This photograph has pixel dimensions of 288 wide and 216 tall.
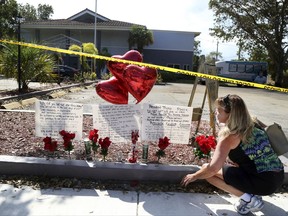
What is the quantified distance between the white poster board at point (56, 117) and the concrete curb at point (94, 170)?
0.55 metres

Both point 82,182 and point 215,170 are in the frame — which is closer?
point 215,170

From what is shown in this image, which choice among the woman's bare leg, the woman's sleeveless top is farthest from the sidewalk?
the woman's sleeveless top

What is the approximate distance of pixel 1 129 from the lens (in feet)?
19.2

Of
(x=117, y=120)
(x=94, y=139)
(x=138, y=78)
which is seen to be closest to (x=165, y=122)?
(x=117, y=120)

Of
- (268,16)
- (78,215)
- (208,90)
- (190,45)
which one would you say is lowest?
(78,215)

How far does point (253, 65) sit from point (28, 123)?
34573 millimetres

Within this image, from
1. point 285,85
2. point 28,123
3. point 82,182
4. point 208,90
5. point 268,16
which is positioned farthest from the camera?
point 285,85

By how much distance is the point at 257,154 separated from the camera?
129 inches

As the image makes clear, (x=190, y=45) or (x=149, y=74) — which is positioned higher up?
(x=190, y=45)

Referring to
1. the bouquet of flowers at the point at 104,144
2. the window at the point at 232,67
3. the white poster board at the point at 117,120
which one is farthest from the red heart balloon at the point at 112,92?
the window at the point at 232,67

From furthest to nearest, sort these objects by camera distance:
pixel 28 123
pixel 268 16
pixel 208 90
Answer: pixel 268 16, pixel 28 123, pixel 208 90

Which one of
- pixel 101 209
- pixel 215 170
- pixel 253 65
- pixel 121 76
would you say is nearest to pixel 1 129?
pixel 121 76

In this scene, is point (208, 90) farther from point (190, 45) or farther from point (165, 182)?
point (190, 45)

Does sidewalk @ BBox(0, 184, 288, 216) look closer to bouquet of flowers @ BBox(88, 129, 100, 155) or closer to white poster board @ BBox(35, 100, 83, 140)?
bouquet of flowers @ BBox(88, 129, 100, 155)
